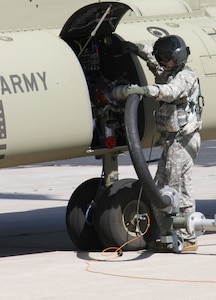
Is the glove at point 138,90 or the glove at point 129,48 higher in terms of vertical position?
the glove at point 129,48

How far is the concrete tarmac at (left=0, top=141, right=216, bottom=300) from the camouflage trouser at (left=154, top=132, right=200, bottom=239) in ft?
1.67

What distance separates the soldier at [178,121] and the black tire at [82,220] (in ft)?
2.62

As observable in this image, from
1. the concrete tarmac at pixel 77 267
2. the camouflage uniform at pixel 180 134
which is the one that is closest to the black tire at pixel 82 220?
the concrete tarmac at pixel 77 267

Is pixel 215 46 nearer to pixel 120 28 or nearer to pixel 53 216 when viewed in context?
pixel 120 28

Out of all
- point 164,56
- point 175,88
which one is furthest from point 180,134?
point 164,56

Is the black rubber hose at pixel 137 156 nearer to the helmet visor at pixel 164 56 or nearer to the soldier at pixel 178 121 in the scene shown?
the soldier at pixel 178 121

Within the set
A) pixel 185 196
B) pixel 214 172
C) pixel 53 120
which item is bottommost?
pixel 214 172

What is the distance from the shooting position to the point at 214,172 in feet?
71.1

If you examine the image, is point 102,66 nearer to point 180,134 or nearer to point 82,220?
point 180,134

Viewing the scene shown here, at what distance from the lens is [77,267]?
11125mm

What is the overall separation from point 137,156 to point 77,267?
1204mm

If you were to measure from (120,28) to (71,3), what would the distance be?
64 centimetres

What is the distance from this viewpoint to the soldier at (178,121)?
11719 millimetres

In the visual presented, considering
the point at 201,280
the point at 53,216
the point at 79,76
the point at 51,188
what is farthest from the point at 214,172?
the point at 201,280
